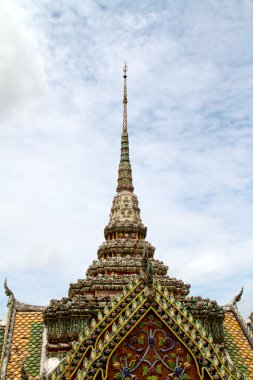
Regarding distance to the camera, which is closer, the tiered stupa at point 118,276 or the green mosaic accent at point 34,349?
the green mosaic accent at point 34,349

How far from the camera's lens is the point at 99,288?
21750 millimetres

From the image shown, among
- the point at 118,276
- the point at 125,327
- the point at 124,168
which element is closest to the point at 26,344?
the point at 118,276

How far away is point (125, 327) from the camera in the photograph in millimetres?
13391

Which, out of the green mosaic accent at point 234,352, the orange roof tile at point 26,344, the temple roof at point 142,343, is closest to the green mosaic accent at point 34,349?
the orange roof tile at point 26,344

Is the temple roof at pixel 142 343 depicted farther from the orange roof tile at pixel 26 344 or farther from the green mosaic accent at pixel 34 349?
the green mosaic accent at pixel 34 349

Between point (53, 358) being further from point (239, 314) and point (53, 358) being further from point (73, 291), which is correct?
point (239, 314)

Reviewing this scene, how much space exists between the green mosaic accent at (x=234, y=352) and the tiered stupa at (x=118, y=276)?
0.76m

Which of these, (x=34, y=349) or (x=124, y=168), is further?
(x=124, y=168)

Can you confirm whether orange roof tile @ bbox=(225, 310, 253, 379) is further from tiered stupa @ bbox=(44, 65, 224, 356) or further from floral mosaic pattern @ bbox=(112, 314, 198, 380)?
floral mosaic pattern @ bbox=(112, 314, 198, 380)

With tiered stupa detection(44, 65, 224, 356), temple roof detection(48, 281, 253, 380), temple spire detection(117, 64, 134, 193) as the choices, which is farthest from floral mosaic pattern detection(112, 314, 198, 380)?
temple spire detection(117, 64, 134, 193)

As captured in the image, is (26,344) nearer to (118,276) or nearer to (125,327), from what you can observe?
(118,276)

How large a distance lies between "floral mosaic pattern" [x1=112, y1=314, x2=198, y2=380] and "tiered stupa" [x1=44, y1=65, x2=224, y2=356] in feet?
5.77

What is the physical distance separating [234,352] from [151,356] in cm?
847

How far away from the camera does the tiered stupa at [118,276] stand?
19.7 meters
